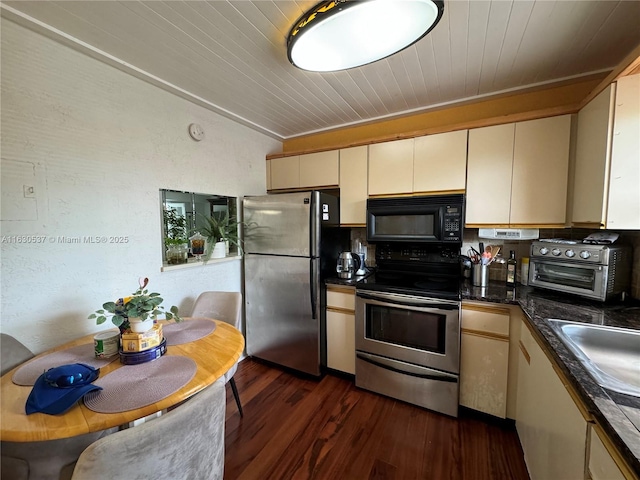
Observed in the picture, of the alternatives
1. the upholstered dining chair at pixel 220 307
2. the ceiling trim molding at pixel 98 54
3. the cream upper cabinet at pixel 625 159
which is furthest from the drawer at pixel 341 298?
the ceiling trim molding at pixel 98 54

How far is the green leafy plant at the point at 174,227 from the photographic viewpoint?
6.62ft

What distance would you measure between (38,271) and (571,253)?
3.11 metres

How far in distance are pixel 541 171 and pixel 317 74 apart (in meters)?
1.73

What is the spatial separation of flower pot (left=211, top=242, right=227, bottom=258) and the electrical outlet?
1157mm

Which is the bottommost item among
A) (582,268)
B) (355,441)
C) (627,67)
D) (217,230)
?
(355,441)

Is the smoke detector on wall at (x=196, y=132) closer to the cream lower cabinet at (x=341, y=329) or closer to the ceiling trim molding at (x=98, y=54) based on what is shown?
the ceiling trim molding at (x=98, y=54)

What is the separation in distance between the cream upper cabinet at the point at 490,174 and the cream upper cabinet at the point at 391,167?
460mm

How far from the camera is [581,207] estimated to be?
5.05 ft

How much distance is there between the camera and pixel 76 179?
58.7 inches

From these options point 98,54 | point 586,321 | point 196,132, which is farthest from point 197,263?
point 586,321

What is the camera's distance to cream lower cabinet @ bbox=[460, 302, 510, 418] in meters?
1.67

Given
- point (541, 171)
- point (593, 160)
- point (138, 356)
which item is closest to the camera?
point (138, 356)

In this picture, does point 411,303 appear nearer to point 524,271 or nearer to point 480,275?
point 480,275

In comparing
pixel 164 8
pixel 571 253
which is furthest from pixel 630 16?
pixel 164 8
